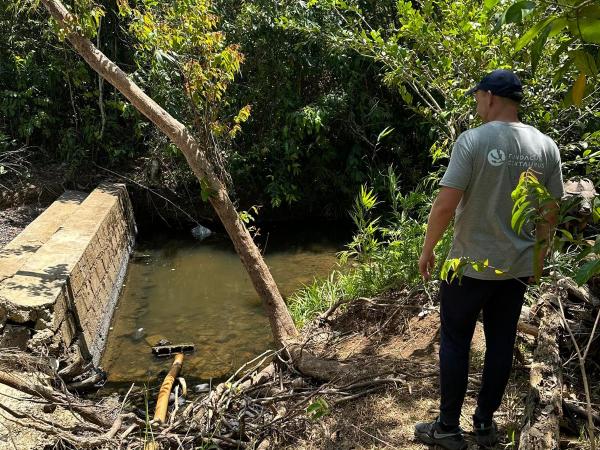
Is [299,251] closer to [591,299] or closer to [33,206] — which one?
[33,206]

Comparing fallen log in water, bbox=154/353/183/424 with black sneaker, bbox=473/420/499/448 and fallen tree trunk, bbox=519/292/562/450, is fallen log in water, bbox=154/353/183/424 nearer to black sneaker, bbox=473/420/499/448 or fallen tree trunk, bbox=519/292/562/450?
black sneaker, bbox=473/420/499/448

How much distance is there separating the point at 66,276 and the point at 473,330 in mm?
3816

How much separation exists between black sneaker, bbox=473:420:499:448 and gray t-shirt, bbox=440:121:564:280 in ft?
2.61

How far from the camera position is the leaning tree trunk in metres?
5.11

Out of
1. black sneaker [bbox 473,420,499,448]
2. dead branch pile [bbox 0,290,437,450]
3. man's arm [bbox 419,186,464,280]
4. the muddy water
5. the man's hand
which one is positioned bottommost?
the muddy water

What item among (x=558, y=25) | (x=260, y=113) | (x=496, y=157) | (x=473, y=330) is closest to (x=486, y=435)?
(x=473, y=330)

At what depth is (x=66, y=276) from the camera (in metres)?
5.26

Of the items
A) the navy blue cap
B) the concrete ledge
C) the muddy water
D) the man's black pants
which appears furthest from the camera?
the muddy water

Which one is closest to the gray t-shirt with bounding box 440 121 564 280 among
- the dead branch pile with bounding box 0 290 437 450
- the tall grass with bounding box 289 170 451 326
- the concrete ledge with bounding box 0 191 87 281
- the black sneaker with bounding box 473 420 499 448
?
the black sneaker with bounding box 473 420 499 448

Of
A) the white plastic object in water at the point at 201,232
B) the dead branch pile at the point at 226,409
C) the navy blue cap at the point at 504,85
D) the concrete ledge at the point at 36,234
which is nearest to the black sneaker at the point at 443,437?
the dead branch pile at the point at 226,409

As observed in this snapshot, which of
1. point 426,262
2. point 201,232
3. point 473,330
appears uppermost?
point 426,262

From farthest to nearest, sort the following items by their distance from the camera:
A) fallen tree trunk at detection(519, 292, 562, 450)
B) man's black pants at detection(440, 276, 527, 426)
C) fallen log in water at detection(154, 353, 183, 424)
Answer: fallen log in water at detection(154, 353, 183, 424) → man's black pants at detection(440, 276, 527, 426) → fallen tree trunk at detection(519, 292, 562, 450)

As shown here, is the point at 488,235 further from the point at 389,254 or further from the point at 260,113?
the point at 260,113

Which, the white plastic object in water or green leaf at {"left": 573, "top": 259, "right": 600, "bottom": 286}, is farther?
the white plastic object in water
